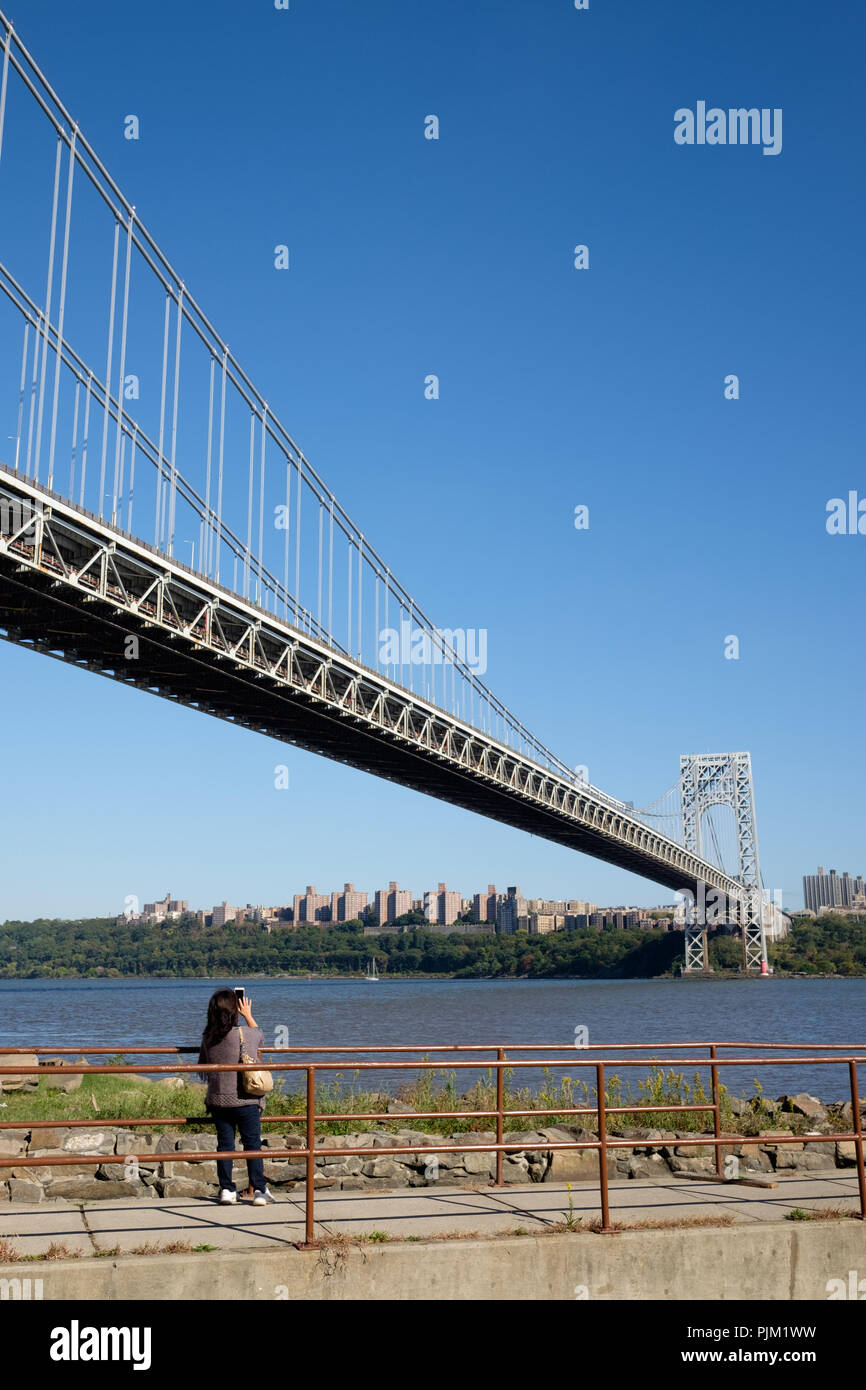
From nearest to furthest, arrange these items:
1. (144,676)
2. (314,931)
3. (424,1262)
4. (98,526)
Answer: (424,1262)
(98,526)
(144,676)
(314,931)

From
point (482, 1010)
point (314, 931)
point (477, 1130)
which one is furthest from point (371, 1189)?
point (314, 931)

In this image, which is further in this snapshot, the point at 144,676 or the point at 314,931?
the point at 314,931

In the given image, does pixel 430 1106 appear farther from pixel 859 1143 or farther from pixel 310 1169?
pixel 310 1169

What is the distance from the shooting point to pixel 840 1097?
64.6ft

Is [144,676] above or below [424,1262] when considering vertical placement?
above

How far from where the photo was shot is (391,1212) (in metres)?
8.16

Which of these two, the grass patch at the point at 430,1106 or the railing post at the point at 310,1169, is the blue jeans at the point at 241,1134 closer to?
the railing post at the point at 310,1169

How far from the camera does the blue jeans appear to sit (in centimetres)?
839

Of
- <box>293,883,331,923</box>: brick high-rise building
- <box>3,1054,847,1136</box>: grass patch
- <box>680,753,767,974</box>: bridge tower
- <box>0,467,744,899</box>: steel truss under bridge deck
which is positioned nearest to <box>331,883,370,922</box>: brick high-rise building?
<box>293,883,331,923</box>: brick high-rise building

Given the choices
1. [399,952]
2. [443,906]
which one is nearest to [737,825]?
[399,952]

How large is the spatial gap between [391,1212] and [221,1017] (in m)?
1.76
